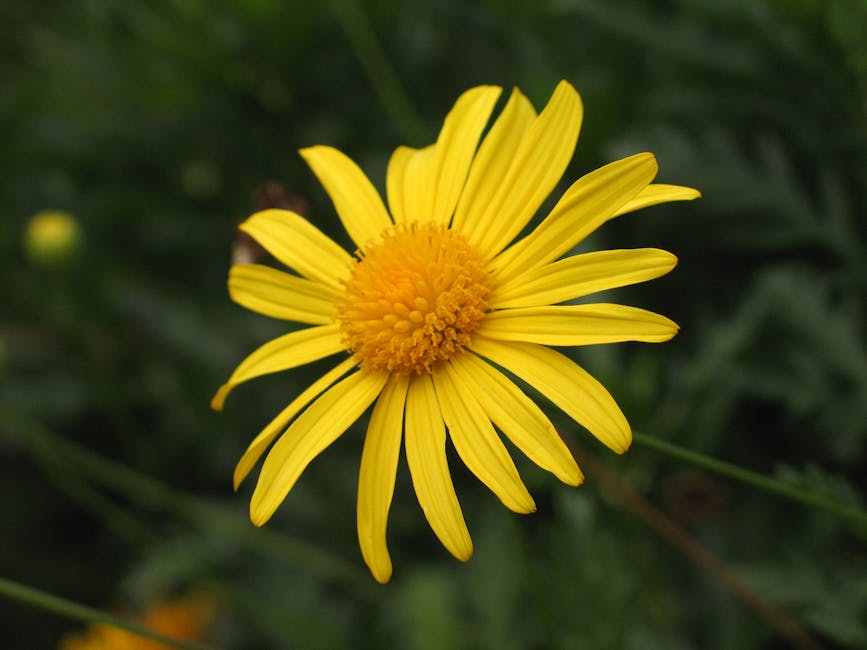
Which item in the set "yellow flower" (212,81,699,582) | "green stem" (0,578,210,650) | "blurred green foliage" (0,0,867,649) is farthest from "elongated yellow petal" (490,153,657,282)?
"green stem" (0,578,210,650)

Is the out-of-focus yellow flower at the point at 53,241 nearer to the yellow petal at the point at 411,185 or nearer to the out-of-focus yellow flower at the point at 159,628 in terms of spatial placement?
the out-of-focus yellow flower at the point at 159,628

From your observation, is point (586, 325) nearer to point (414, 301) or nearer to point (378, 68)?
point (414, 301)

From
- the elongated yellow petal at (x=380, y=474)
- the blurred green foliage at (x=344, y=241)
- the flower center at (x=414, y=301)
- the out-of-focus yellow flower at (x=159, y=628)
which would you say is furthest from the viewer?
the out-of-focus yellow flower at (x=159, y=628)

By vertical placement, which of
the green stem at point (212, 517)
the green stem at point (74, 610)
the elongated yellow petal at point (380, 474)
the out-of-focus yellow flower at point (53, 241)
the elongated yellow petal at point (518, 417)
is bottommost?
the green stem at point (212, 517)

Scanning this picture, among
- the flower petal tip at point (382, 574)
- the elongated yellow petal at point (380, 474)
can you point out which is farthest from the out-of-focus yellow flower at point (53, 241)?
the flower petal tip at point (382, 574)

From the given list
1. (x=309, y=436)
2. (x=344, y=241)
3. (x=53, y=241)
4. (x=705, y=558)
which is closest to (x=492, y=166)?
(x=309, y=436)

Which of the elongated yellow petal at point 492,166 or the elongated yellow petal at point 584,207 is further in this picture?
the elongated yellow petal at point 492,166
